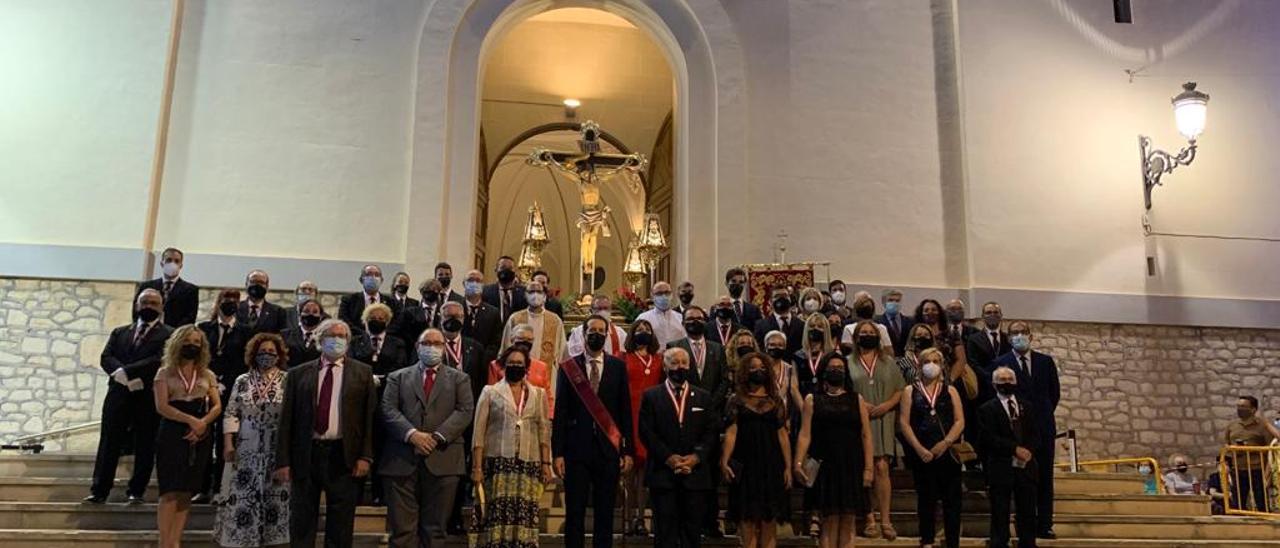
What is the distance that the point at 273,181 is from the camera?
10.3 metres

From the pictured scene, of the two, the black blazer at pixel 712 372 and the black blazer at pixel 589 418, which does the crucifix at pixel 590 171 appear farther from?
the black blazer at pixel 589 418

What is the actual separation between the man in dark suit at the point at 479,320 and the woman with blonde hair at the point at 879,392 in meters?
2.63

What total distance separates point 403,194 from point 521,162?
32.5 ft

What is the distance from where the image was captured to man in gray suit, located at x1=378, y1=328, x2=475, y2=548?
5852mm

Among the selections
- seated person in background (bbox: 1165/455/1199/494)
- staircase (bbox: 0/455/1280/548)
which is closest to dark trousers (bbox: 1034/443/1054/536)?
staircase (bbox: 0/455/1280/548)

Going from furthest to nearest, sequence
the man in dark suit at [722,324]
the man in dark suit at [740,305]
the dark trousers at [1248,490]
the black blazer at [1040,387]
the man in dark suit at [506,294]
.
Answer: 1. the dark trousers at [1248,490]
2. the man in dark suit at [740,305]
3. the man in dark suit at [506,294]
4. the man in dark suit at [722,324]
5. the black blazer at [1040,387]

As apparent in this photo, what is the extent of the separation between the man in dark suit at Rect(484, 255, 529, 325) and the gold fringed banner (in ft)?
8.87

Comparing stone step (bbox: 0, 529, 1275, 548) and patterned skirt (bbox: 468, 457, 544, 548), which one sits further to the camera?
stone step (bbox: 0, 529, 1275, 548)

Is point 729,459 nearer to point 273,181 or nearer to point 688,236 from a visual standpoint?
point 688,236

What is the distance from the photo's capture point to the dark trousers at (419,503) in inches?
229

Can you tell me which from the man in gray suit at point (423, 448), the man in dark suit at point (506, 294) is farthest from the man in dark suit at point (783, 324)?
the man in gray suit at point (423, 448)

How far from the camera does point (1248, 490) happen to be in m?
8.96

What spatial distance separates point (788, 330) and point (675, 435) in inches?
76.6

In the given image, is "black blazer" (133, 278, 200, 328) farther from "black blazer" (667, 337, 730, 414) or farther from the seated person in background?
the seated person in background
